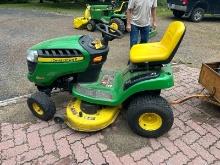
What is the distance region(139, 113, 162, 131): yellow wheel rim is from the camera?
3.26 meters

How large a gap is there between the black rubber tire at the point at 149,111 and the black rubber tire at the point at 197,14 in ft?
29.7

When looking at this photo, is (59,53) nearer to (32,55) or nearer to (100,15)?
(32,55)

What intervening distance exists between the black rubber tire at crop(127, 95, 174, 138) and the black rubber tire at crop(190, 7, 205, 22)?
29.7ft

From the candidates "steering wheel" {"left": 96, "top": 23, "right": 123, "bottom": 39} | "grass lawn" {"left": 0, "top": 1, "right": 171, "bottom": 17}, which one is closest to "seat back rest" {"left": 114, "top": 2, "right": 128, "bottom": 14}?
"grass lawn" {"left": 0, "top": 1, "right": 171, "bottom": 17}

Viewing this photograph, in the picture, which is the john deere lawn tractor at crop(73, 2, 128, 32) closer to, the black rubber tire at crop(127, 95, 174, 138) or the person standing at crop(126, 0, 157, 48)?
the person standing at crop(126, 0, 157, 48)

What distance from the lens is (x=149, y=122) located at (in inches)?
131

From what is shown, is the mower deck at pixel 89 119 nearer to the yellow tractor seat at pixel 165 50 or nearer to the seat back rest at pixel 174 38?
the yellow tractor seat at pixel 165 50

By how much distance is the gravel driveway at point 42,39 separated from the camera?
5.11 metres

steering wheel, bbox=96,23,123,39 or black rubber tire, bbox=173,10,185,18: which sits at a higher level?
steering wheel, bbox=96,23,123,39

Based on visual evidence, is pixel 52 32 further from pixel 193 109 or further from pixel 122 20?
pixel 193 109

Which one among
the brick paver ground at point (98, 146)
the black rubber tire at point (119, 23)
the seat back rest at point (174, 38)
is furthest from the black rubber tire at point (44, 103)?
the black rubber tire at point (119, 23)

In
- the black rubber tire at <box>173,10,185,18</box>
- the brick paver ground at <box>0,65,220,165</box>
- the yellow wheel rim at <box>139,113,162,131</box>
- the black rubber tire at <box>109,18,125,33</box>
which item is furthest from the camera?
the black rubber tire at <box>173,10,185,18</box>

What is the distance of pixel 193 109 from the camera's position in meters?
3.99

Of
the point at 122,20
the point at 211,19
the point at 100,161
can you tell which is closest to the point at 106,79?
the point at 100,161
